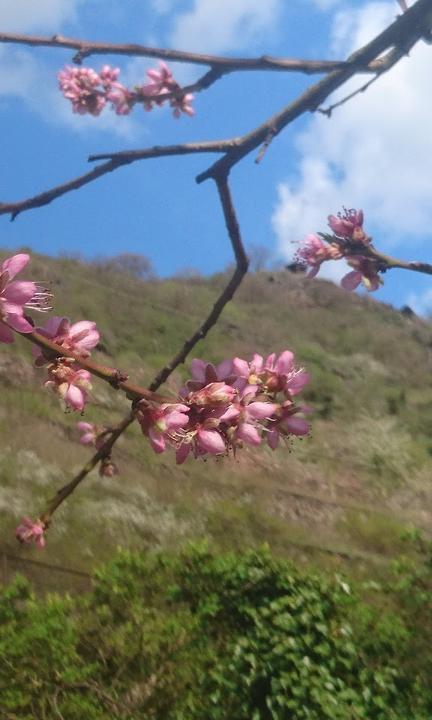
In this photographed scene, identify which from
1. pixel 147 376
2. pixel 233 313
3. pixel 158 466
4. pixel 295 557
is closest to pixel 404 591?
pixel 295 557

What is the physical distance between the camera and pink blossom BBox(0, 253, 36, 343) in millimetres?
494

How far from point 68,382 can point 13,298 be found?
9 cm

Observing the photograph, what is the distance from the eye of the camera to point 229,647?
5.31 feet

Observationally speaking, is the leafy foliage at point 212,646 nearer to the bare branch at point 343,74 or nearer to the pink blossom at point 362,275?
the pink blossom at point 362,275

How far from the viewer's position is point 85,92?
5.45ft

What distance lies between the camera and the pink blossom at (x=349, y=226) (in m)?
1.11

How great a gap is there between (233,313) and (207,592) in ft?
8.72

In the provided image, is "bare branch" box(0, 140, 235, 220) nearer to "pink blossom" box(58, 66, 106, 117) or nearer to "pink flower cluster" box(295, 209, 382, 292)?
"pink flower cluster" box(295, 209, 382, 292)

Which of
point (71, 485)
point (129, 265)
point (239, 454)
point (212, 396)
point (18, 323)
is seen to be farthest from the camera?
point (129, 265)

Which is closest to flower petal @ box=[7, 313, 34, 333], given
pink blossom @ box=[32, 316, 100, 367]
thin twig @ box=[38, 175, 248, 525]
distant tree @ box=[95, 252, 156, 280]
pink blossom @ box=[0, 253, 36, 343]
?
pink blossom @ box=[0, 253, 36, 343]

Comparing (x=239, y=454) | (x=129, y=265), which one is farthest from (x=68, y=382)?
(x=129, y=265)

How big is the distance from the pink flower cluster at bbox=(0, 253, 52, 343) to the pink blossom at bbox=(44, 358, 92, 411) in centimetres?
6

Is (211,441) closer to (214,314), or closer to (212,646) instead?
(214,314)

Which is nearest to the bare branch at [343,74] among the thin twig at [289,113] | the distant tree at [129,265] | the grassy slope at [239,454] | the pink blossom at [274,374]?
the thin twig at [289,113]
